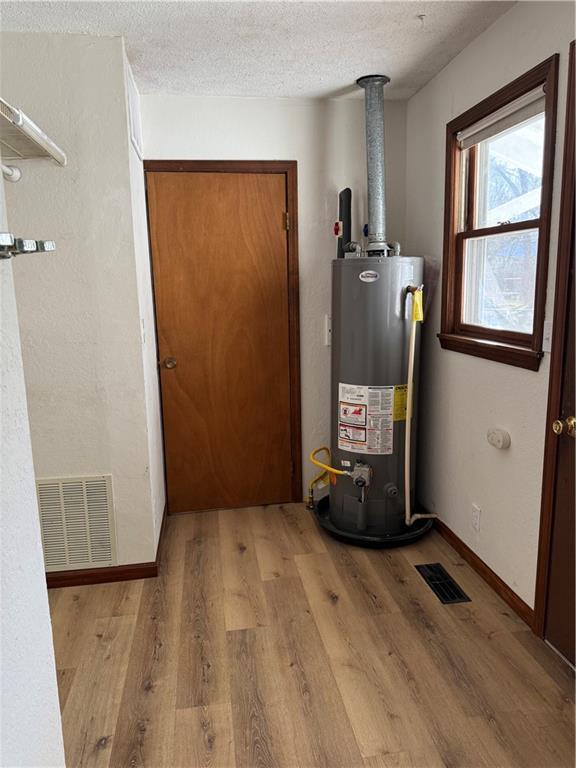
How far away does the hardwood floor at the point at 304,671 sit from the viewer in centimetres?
165

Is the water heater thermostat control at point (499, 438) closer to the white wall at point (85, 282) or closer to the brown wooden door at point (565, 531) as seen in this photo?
the brown wooden door at point (565, 531)

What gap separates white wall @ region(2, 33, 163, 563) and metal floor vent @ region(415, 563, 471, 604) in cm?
135

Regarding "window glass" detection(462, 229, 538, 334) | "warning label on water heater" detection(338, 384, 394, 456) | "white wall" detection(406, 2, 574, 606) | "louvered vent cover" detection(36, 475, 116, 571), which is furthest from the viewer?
"warning label on water heater" detection(338, 384, 394, 456)

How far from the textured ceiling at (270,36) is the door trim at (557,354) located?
74 centimetres

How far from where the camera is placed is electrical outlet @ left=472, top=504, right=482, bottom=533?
2547mm

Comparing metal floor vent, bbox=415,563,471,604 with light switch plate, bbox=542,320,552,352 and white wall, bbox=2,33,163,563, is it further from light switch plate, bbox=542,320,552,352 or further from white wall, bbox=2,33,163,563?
white wall, bbox=2,33,163,563

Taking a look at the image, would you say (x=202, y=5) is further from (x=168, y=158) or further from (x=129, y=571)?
(x=129, y=571)

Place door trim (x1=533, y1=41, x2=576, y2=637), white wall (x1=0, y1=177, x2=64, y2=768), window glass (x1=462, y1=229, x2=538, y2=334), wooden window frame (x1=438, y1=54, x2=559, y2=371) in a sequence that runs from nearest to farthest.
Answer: white wall (x1=0, y1=177, x2=64, y2=768)
door trim (x1=533, y1=41, x2=576, y2=637)
wooden window frame (x1=438, y1=54, x2=559, y2=371)
window glass (x1=462, y1=229, x2=538, y2=334)

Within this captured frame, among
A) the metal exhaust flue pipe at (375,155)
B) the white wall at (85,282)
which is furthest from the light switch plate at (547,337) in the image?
the white wall at (85,282)

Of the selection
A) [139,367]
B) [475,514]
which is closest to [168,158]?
[139,367]

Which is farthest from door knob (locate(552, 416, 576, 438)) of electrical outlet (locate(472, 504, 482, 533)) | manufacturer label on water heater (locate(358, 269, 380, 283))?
manufacturer label on water heater (locate(358, 269, 380, 283))

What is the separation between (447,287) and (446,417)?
0.69m

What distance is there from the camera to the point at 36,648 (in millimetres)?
1074

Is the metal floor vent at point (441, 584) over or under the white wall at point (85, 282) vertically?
under
